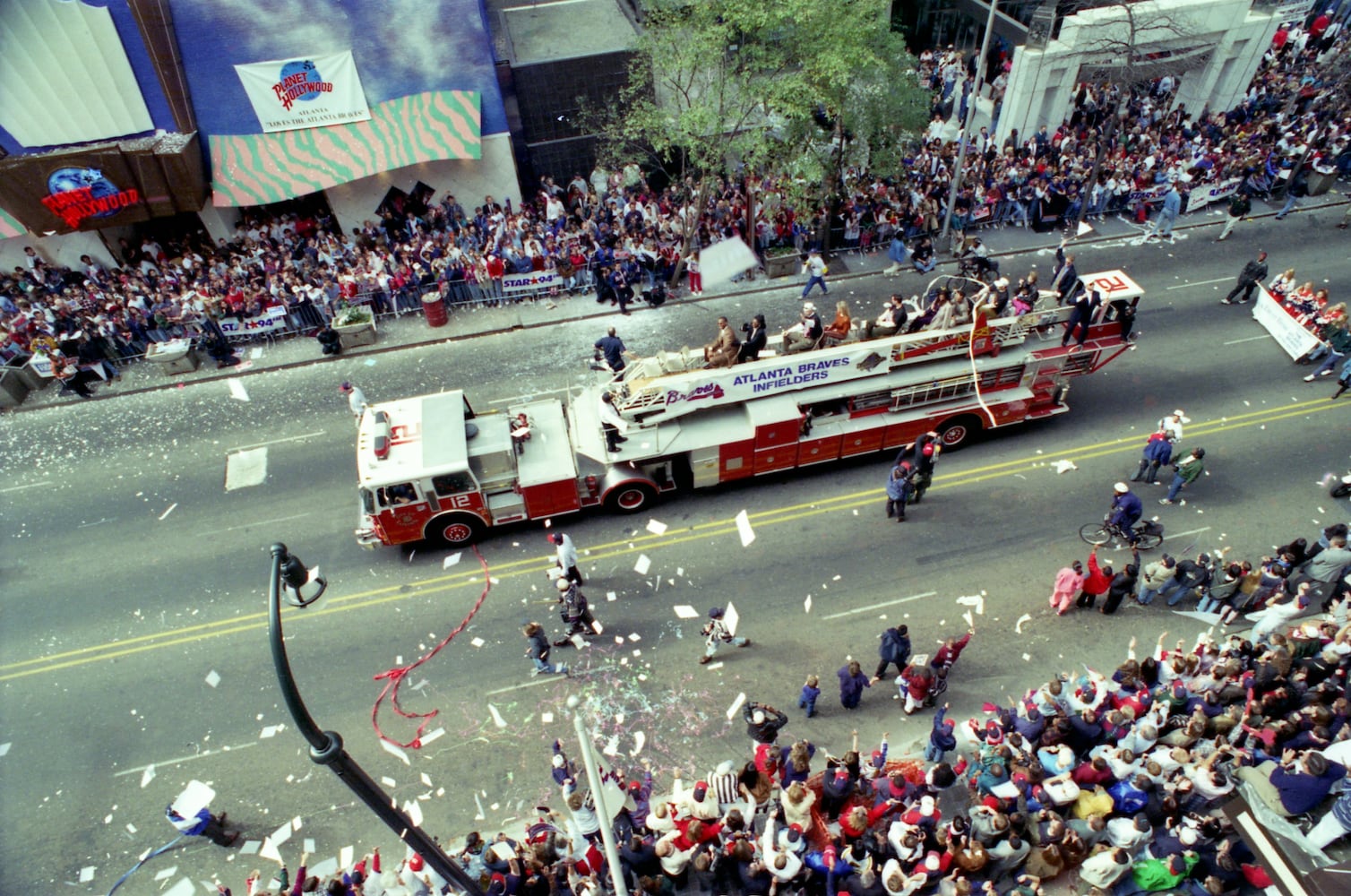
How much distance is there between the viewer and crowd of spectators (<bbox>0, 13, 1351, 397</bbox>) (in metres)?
19.6

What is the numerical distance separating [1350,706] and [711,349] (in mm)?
9982

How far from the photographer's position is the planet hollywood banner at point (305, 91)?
2034 centimetres

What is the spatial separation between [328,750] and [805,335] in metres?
11.0

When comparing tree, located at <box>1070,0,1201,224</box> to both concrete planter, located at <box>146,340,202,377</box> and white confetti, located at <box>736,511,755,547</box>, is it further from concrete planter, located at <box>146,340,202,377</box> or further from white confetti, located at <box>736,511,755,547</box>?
concrete planter, located at <box>146,340,202,377</box>

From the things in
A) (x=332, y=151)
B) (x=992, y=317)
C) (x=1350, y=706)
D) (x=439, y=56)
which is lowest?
(x=1350, y=706)

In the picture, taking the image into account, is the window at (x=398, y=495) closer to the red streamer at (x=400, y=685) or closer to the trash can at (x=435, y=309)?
the red streamer at (x=400, y=685)

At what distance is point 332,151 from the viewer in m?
21.4

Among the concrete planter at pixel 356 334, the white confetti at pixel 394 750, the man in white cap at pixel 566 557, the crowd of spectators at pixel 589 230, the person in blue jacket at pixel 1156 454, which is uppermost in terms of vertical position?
the crowd of spectators at pixel 589 230

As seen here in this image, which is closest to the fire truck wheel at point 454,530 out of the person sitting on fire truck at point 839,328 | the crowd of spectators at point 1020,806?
the crowd of spectators at point 1020,806

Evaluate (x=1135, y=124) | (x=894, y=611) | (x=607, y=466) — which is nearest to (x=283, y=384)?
(x=607, y=466)

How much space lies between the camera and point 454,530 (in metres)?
13.9

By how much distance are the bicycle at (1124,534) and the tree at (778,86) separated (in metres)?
9.88

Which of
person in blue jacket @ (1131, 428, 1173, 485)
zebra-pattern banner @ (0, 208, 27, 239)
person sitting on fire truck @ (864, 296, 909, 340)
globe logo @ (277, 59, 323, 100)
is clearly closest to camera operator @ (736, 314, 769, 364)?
person sitting on fire truck @ (864, 296, 909, 340)

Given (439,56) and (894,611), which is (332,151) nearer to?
(439,56)
